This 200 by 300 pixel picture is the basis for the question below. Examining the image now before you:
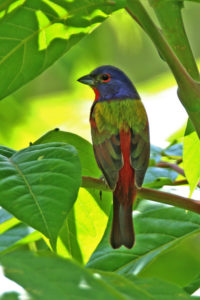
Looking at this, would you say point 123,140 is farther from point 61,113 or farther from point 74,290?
point 61,113

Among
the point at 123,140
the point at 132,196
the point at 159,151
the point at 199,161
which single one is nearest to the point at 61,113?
the point at 159,151

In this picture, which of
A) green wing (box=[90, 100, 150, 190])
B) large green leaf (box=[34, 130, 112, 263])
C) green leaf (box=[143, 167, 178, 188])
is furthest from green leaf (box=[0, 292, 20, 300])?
green leaf (box=[143, 167, 178, 188])

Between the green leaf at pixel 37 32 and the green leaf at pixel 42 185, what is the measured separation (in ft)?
0.64

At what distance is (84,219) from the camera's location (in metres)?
1.41

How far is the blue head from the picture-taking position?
241 cm

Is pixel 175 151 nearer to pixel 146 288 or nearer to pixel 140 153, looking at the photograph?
pixel 140 153

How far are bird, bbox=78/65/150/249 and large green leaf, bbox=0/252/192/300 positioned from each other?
0.66 meters

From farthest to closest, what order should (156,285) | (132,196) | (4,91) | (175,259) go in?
1. (175,259)
2. (132,196)
3. (4,91)
4. (156,285)

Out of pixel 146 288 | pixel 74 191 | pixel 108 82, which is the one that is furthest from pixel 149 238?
pixel 108 82

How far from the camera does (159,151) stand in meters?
2.03

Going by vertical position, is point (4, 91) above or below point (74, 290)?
above

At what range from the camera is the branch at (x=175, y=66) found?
43.6 inches

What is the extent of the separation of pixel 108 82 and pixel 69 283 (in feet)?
6.38

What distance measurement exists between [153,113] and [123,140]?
38.7 inches
